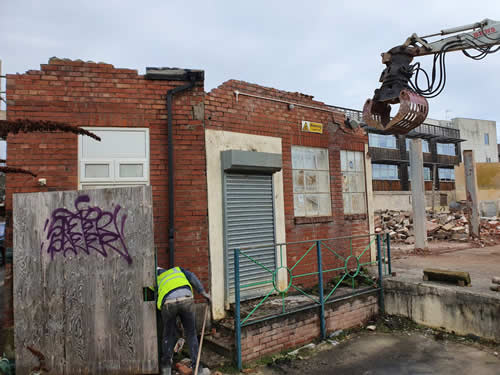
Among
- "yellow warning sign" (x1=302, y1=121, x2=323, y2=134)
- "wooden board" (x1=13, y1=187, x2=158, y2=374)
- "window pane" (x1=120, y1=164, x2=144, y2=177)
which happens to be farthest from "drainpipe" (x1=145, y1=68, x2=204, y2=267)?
"yellow warning sign" (x1=302, y1=121, x2=323, y2=134)

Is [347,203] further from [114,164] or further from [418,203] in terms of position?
[418,203]

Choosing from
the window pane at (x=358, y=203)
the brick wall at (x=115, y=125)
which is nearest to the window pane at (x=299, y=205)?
the window pane at (x=358, y=203)

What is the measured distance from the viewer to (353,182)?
28.1 ft

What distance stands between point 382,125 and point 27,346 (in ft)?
21.9

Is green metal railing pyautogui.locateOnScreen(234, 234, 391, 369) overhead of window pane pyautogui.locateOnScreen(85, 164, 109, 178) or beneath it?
beneath

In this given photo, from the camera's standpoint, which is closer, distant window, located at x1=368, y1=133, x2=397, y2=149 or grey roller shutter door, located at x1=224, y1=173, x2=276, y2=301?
grey roller shutter door, located at x1=224, y1=173, x2=276, y2=301

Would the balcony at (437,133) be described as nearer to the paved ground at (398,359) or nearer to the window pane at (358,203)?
the window pane at (358,203)

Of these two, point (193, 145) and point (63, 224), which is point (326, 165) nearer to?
point (193, 145)

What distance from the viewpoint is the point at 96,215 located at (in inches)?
183

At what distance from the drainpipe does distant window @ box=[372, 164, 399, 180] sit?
30877 mm

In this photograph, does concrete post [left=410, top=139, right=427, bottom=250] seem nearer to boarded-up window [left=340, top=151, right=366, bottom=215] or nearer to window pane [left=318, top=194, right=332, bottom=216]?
boarded-up window [left=340, top=151, right=366, bottom=215]

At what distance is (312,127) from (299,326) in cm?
410

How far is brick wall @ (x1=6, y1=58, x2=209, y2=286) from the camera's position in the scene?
5297 millimetres

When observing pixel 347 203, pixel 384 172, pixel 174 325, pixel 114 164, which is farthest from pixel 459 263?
pixel 384 172
